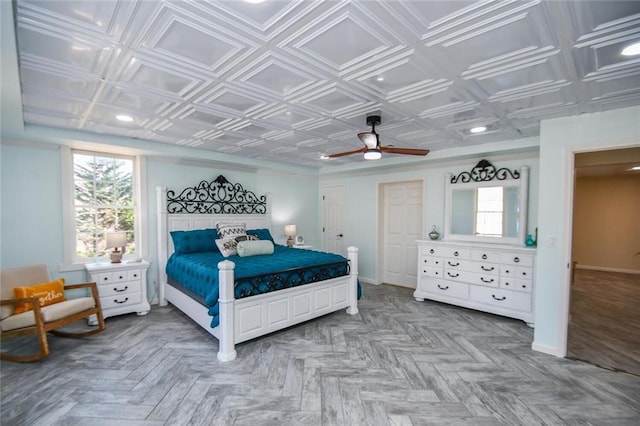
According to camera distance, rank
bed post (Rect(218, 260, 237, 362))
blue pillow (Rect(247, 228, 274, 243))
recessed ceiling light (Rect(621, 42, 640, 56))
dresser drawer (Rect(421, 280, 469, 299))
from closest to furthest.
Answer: recessed ceiling light (Rect(621, 42, 640, 56)), bed post (Rect(218, 260, 237, 362)), dresser drawer (Rect(421, 280, 469, 299)), blue pillow (Rect(247, 228, 274, 243))

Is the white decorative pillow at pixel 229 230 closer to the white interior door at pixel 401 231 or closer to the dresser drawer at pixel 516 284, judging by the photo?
the white interior door at pixel 401 231

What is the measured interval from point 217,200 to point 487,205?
452 centimetres

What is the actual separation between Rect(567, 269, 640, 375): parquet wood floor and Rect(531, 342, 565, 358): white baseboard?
148mm

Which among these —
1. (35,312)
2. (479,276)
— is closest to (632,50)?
(479,276)

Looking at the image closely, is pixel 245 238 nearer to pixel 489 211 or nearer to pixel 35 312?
pixel 35 312

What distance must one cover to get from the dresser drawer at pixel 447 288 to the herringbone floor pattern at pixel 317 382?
793 mm

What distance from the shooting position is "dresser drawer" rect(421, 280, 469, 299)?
435cm

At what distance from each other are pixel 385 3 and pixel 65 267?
15.5 feet

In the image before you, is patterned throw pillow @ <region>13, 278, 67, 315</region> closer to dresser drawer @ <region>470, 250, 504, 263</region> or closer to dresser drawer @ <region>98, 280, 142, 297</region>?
dresser drawer @ <region>98, 280, 142, 297</region>

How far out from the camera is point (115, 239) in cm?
386

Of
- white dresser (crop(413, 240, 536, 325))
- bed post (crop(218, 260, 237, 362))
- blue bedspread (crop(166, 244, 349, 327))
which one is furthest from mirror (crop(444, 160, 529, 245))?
bed post (crop(218, 260, 237, 362))

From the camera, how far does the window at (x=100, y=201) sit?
3.99 metres

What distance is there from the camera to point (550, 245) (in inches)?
118

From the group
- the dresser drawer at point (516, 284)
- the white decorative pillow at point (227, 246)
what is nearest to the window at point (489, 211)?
the dresser drawer at point (516, 284)
